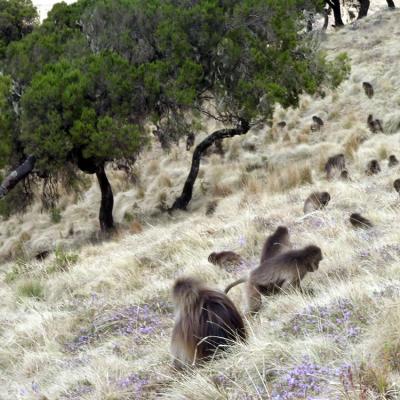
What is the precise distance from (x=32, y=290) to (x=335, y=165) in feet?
24.6

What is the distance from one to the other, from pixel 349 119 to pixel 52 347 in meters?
14.0

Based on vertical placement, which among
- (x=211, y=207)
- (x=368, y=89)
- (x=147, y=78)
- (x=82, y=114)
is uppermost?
(x=147, y=78)

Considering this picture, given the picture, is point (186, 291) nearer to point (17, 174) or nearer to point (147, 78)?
point (147, 78)

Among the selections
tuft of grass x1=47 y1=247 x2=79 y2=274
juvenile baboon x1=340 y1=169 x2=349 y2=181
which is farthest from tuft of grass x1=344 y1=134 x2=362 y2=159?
tuft of grass x1=47 y1=247 x2=79 y2=274

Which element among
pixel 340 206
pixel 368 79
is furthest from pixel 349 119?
pixel 340 206

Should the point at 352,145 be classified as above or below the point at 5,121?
below

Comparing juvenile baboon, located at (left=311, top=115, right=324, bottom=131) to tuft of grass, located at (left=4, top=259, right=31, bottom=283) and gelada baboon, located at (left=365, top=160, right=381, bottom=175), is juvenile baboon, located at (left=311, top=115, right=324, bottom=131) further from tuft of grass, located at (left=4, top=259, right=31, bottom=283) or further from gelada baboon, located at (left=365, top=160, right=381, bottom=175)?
tuft of grass, located at (left=4, top=259, right=31, bottom=283)

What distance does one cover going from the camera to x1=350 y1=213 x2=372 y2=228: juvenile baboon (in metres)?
6.92

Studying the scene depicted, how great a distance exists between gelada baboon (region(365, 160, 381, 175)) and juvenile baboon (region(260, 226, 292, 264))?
634cm

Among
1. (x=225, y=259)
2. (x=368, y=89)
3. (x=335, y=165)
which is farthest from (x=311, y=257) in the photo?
(x=368, y=89)

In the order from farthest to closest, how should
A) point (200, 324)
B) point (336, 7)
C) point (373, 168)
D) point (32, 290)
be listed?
point (336, 7) < point (373, 168) < point (32, 290) < point (200, 324)

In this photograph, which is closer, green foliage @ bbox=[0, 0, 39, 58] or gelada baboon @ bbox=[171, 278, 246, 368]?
gelada baboon @ bbox=[171, 278, 246, 368]

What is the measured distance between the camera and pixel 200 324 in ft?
12.7

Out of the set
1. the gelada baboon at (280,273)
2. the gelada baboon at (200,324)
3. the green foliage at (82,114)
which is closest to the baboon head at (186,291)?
the gelada baboon at (200,324)
